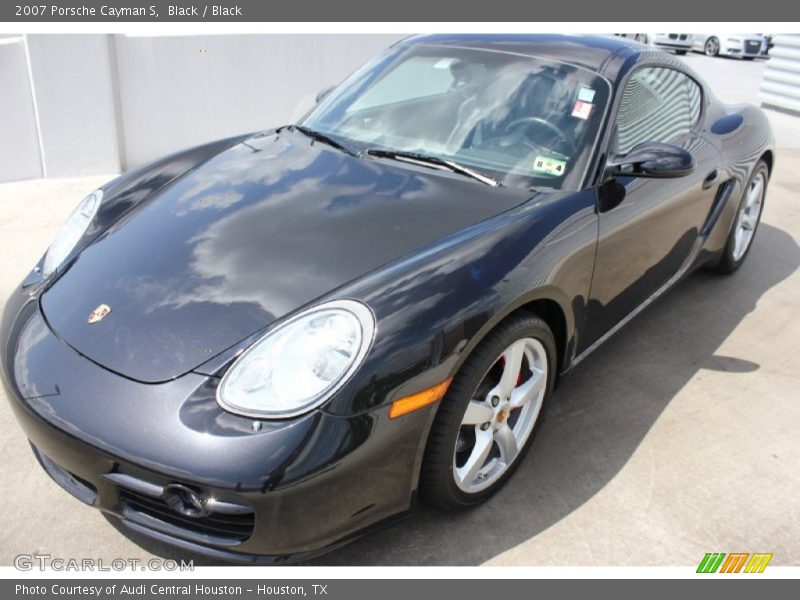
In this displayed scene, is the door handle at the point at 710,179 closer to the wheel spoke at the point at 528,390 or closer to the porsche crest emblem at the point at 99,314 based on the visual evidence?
the wheel spoke at the point at 528,390

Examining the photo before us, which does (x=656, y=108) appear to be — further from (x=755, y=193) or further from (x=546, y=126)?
(x=755, y=193)

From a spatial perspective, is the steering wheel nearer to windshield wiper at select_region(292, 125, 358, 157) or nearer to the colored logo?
windshield wiper at select_region(292, 125, 358, 157)

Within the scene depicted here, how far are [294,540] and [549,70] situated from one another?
2233 millimetres

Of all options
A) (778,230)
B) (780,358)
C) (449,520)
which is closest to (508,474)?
(449,520)

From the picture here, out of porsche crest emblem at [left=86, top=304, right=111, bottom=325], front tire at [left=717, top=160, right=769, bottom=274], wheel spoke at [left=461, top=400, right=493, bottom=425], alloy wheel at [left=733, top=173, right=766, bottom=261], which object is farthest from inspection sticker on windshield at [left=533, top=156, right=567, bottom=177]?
alloy wheel at [left=733, top=173, right=766, bottom=261]

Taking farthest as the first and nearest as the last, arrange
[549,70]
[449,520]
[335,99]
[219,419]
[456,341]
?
[335,99]
[549,70]
[449,520]
[456,341]
[219,419]

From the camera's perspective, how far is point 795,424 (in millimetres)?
3271

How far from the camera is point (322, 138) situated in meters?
3.35

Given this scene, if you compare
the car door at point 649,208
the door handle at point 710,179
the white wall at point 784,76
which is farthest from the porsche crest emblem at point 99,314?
the white wall at point 784,76

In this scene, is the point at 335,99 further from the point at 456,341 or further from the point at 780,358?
the point at 780,358

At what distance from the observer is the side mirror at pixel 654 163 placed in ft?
9.66

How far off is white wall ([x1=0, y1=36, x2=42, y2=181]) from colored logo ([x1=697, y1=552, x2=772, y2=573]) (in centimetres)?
576

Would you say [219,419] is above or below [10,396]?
above

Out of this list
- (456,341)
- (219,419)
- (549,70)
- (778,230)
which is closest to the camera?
(219,419)
